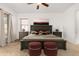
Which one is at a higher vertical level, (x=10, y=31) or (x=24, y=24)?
(x=24, y=24)

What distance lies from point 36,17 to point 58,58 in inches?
44.2

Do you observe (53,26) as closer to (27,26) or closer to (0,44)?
(27,26)

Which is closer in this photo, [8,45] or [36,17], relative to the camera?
[8,45]

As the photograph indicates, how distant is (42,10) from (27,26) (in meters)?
0.46

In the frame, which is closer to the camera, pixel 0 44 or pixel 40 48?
pixel 0 44

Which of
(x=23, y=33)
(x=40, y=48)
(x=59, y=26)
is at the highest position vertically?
(x=59, y=26)

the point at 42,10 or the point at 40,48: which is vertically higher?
the point at 42,10

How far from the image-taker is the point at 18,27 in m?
1.62

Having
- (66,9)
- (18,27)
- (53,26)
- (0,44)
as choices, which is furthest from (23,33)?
(66,9)

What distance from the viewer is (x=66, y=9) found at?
1687 millimetres

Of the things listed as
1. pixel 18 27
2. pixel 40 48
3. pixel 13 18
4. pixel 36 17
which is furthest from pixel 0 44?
pixel 36 17

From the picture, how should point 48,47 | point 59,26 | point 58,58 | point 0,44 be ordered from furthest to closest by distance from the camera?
point 59,26, point 48,47, point 0,44, point 58,58

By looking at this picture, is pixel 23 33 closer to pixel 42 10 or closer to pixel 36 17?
pixel 36 17

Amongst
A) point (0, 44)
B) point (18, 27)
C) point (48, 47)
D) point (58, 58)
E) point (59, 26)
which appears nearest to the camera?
point (58, 58)
